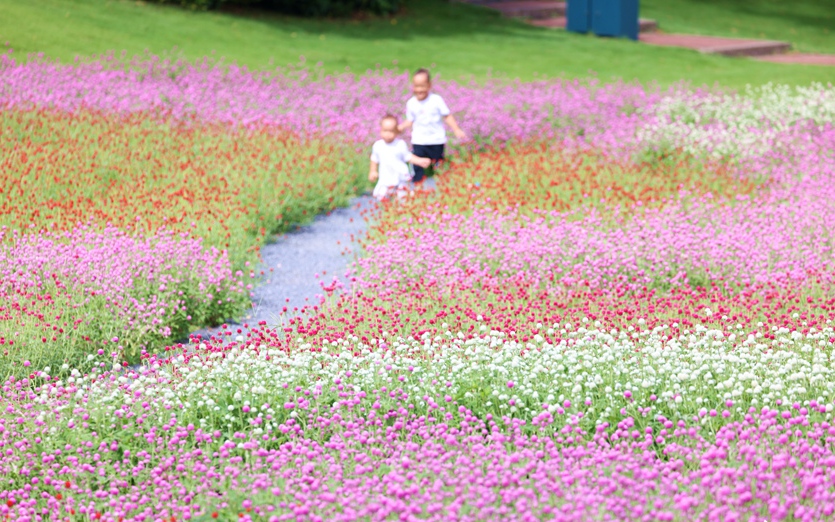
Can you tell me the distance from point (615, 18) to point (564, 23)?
2.12 metres

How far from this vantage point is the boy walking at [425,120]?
1121cm

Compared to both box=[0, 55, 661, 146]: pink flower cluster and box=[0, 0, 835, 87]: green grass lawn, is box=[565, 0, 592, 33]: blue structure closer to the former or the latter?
box=[0, 0, 835, 87]: green grass lawn

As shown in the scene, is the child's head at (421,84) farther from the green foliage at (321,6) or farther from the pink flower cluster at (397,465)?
the green foliage at (321,6)

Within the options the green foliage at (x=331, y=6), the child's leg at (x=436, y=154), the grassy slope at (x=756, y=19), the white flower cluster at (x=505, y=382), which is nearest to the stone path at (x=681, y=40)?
the grassy slope at (x=756, y=19)

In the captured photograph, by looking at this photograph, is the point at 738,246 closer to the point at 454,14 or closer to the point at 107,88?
the point at 107,88

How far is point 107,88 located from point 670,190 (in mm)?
7902

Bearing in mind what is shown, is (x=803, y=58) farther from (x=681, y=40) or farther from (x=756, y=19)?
(x=756, y=19)

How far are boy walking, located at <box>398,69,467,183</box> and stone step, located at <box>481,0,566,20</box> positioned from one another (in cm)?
1460

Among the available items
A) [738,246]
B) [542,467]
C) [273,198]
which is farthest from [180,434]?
[273,198]

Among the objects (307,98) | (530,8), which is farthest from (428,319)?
(530,8)

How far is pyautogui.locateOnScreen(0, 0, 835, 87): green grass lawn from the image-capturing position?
57.7 feet

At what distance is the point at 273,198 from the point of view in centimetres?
1030

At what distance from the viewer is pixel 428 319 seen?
682 centimetres

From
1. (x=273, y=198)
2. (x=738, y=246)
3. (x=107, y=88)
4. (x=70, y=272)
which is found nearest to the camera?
(x=70, y=272)
